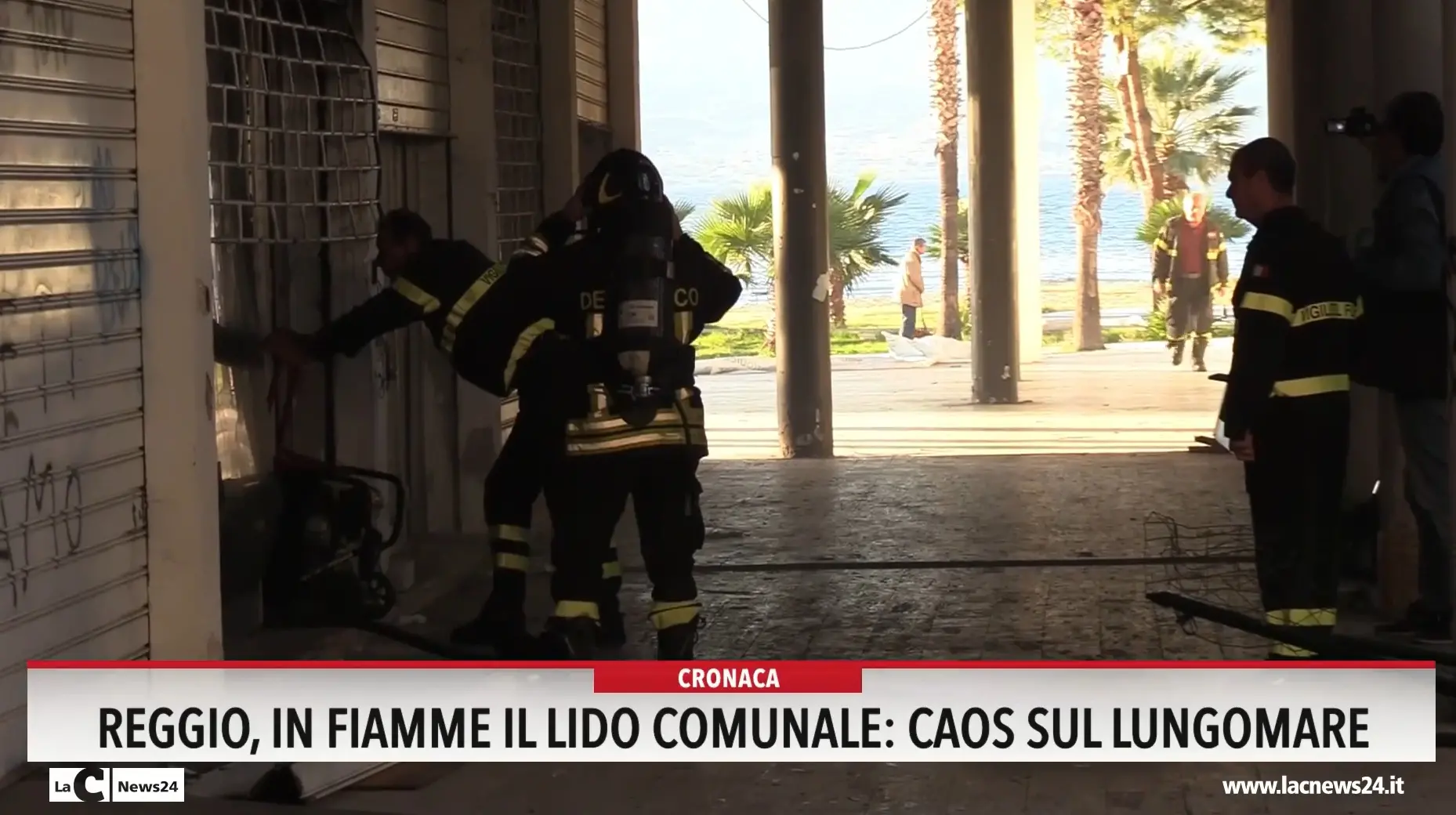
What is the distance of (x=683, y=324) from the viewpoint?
20.1 feet

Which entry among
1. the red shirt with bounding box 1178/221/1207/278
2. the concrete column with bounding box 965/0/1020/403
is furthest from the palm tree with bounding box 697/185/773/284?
the concrete column with bounding box 965/0/1020/403

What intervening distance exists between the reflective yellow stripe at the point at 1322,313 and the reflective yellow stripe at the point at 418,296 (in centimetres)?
290

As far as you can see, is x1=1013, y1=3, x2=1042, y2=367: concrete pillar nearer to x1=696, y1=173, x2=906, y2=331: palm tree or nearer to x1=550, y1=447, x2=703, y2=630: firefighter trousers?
x1=696, y1=173, x2=906, y2=331: palm tree

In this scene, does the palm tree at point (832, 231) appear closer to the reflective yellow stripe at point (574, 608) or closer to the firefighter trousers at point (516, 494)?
the firefighter trousers at point (516, 494)

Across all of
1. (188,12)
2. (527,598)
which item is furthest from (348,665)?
(527,598)

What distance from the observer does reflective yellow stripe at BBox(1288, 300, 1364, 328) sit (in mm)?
6047

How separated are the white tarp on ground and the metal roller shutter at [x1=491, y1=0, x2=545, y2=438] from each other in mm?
20880

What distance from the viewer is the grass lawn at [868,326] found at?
35312mm

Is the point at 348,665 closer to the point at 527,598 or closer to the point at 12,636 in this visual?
the point at 12,636

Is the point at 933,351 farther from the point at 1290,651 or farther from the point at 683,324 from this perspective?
the point at 683,324

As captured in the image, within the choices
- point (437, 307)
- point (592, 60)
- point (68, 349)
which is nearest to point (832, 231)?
point (592, 60)

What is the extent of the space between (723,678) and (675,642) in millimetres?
297

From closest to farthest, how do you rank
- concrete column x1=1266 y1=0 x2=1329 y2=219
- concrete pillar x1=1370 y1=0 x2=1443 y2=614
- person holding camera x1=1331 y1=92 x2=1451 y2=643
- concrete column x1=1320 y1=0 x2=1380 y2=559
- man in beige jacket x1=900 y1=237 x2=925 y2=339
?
person holding camera x1=1331 y1=92 x2=1451 y2=643 < concrete pillar x1=1370 y1=0 x2=1443 y2=614 < concrete column x1=1320 y1=0 x2=1380 y2=559 < concrete column x1=1266 y1=0 x2=1329 y2=219 < man in beige jacket x1=900 y1=237 x2=925 y2=339

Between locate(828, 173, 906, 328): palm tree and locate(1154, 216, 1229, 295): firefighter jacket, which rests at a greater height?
locate(828, 173, 906, 328): palm tree
